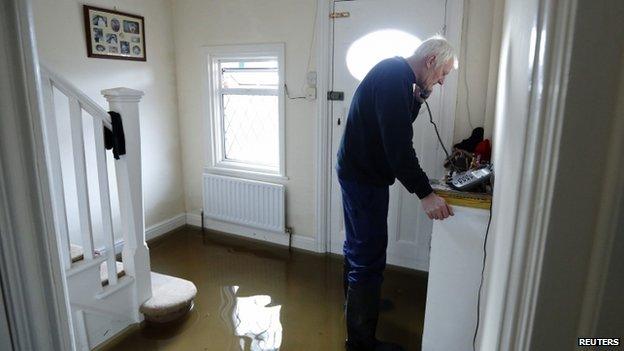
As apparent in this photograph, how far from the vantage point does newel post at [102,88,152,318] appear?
195 cm

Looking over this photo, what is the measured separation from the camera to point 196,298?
2.52 m

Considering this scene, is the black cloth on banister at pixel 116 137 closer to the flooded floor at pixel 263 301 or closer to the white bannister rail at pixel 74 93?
the white bannister rail at pixel 74 93

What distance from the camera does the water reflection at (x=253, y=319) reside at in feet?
6.80

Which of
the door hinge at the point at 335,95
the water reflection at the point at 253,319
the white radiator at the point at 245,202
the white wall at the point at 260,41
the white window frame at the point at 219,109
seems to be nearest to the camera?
the water reflection at the point at 253,319

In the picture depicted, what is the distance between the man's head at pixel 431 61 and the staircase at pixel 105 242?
1.44 metres

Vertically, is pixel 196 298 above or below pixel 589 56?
below

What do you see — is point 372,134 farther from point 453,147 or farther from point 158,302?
point 158,302

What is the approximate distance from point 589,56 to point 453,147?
2.27 meters

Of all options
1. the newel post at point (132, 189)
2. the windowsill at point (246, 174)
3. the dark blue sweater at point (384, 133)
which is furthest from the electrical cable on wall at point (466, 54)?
the newel post at point (132, 189)

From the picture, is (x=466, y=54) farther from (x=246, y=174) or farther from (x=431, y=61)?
(x=246, y=174)

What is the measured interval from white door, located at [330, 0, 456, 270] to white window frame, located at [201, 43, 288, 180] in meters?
0.48

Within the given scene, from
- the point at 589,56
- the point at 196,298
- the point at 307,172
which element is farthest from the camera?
the point at 307,172

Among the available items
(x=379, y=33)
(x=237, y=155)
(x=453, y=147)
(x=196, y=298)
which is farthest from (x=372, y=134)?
(x=237, y=155)

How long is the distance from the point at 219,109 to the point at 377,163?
84.0 inches
